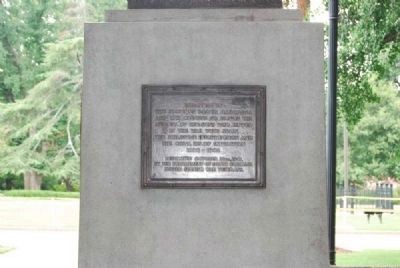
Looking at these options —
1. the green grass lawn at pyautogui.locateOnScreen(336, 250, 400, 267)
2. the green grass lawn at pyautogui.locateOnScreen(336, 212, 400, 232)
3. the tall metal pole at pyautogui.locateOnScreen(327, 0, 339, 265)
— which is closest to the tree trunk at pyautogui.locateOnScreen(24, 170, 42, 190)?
the green grass lawn at pyautogui.locateOnScreen(336, 212, 400, 232)

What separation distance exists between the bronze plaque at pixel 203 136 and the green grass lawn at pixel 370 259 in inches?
287

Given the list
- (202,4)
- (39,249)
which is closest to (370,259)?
(39,249)

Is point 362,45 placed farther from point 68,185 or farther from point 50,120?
point 68,185

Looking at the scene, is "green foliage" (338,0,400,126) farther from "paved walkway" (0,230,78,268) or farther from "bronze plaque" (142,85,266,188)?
"bronze plaque" (142,85,266,188)

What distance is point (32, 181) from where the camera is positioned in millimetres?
37125

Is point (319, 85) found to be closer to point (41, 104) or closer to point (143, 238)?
point (143, 238)

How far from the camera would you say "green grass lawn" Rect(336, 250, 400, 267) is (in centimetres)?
1241

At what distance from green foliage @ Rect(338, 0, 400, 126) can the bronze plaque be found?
697cm

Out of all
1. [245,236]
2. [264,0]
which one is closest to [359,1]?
[264,0]

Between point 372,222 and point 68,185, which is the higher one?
point 68,185

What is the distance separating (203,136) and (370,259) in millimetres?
8805

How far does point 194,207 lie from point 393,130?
3389 centimetres

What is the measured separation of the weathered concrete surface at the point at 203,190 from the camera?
547 centimetres

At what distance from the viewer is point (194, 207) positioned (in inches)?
217
